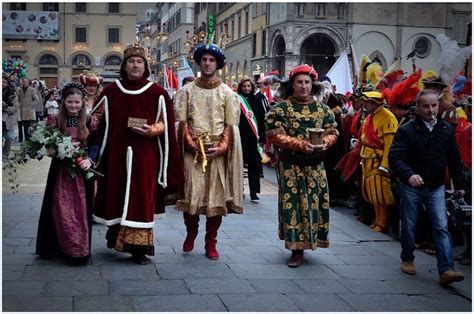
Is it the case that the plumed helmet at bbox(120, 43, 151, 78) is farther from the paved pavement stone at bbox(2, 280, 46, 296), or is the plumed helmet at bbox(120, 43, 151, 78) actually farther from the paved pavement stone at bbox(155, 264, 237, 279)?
the paved pavement stone at bbox(2, 280, 46, 296)

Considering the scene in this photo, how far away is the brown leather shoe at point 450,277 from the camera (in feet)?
18.7

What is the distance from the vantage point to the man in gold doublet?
21.4 feet

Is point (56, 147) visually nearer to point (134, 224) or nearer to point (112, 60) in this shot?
point (134, 224)

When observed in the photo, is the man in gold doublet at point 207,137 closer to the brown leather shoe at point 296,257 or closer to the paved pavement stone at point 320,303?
the brown leather shoe at point 296,257

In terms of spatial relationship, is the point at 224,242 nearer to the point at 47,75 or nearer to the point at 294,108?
the point at 294,108

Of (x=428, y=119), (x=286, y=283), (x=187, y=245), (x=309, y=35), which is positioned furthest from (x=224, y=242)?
(x=309, y=35)

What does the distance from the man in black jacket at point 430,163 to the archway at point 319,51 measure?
36.5 m

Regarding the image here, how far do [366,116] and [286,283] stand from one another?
3.96m

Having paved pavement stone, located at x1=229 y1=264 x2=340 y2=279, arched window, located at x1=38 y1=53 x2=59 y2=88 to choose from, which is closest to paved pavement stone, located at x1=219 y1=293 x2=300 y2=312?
paved pavement stone, located at x1=229 y1=264 x2=340 y2=279

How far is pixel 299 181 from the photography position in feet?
21.2

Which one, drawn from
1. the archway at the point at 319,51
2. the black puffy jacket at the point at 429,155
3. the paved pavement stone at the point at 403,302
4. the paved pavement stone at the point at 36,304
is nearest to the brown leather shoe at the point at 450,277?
the paved pavement stone at the point at 403,302

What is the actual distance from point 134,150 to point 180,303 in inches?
67.2

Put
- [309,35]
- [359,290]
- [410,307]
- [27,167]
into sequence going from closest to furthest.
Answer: [410,307]
[359,290]
[27,167]
[309,35]

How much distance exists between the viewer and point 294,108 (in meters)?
6.46
